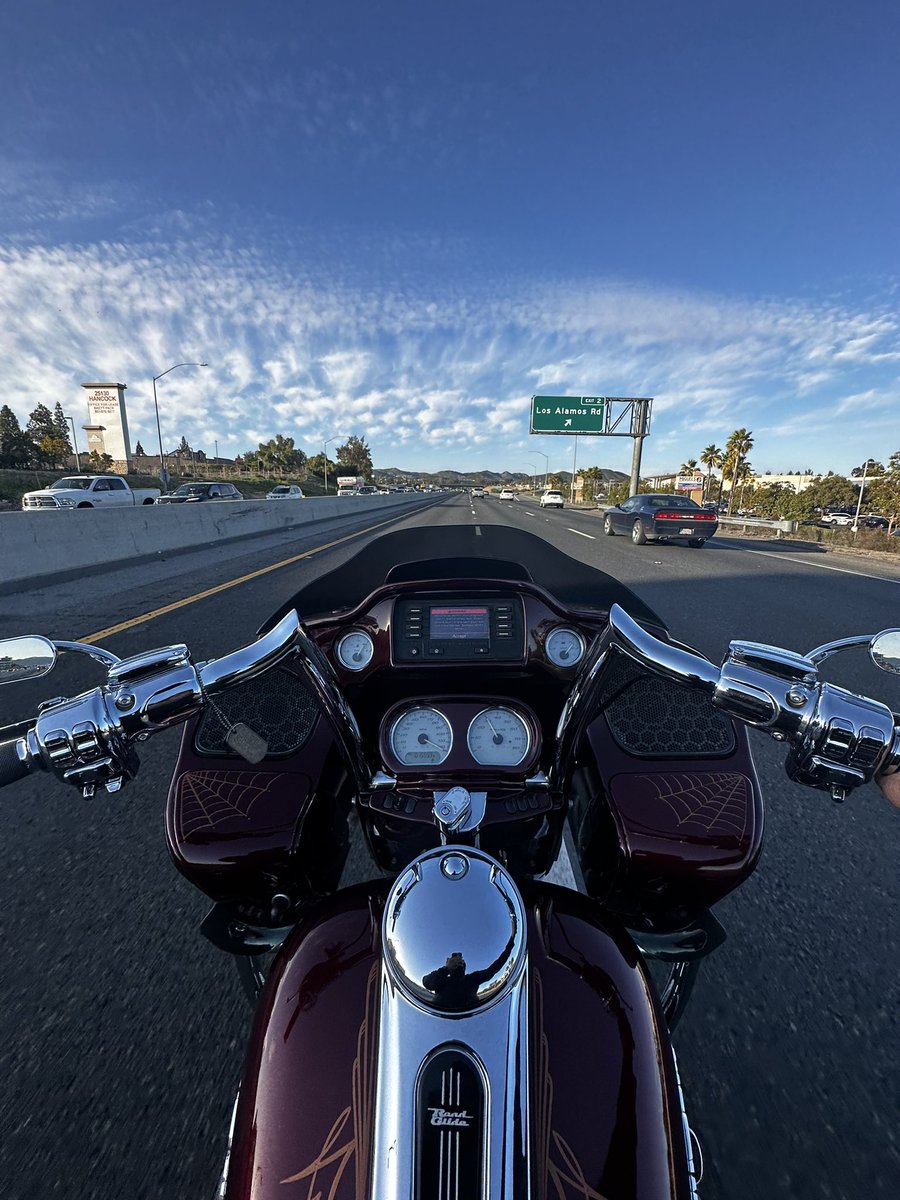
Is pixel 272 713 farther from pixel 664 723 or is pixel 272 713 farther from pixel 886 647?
pixel 886 647

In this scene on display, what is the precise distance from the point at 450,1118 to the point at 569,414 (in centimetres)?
3759

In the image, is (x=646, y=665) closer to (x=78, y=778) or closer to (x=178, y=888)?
(x=78, y=778)

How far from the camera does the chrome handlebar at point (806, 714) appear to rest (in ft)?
3.37

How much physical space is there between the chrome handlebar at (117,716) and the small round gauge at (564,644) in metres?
1.03

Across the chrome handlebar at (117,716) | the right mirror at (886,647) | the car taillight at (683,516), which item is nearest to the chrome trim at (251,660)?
the chrome handlebar at (117,716)

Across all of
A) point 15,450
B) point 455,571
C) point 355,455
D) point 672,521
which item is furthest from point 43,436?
point 455,571

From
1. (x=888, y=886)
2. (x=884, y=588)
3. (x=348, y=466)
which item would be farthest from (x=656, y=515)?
(x=348, y=466)

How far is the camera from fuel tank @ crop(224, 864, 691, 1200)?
720 mm

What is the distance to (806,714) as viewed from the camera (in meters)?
1.05

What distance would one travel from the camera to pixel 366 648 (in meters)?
1.85

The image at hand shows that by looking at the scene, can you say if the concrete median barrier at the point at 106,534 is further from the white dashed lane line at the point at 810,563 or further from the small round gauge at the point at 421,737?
the white dashed lane line at the point at 810,563

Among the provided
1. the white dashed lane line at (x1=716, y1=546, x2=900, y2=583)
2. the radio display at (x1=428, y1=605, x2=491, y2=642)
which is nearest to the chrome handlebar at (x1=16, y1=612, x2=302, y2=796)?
the radio display at (x1=428, y1=605, x2=491, y2=642)

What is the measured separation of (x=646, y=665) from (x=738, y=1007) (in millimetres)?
1283

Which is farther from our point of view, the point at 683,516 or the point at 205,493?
the point at 205,493
